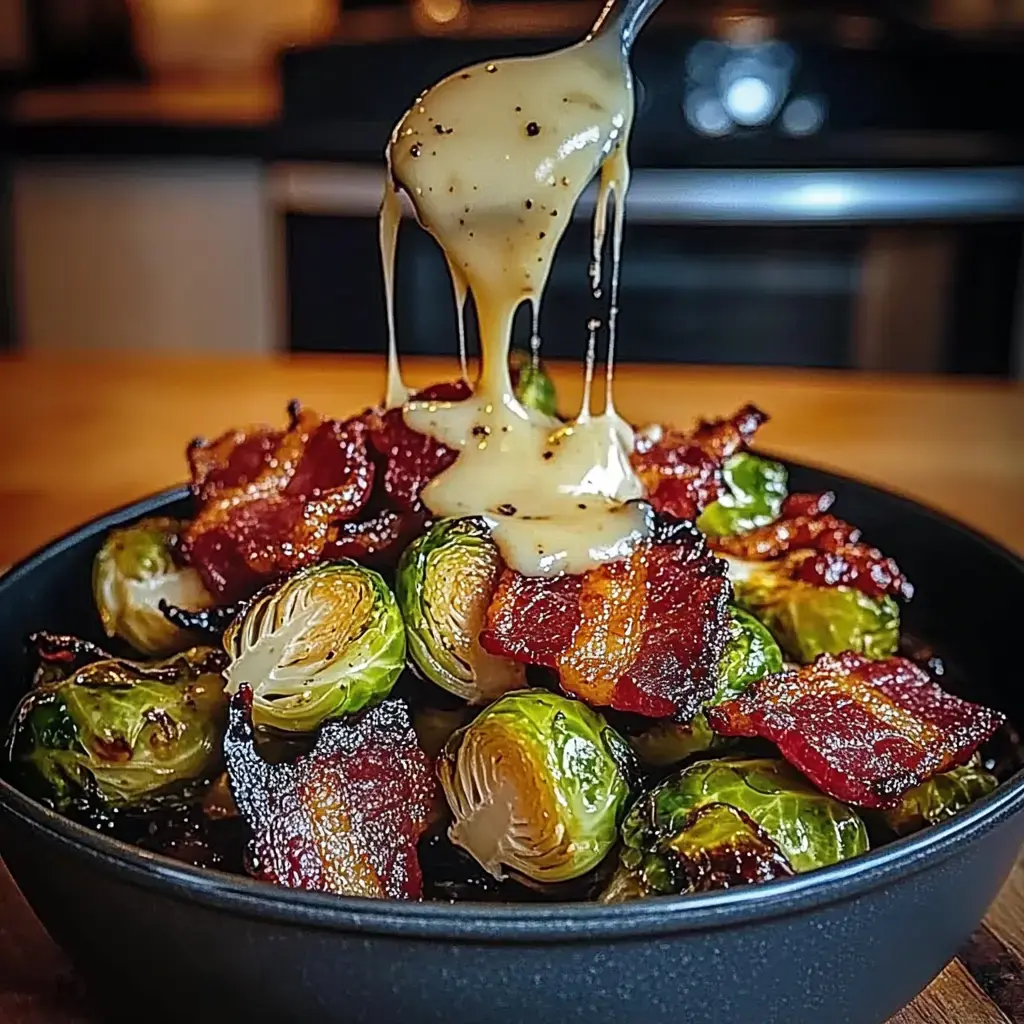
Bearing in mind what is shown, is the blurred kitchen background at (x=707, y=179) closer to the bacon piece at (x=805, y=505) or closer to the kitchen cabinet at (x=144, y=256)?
the kitchen cabinet at (x=144, y=256)

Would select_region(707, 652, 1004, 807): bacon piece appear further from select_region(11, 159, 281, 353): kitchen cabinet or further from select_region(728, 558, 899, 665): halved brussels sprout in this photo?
select_region(11, 159, 281, 353): kitchen cabinet

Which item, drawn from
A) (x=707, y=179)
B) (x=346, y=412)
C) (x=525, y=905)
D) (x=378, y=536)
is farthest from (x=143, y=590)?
(x=707, y=179)

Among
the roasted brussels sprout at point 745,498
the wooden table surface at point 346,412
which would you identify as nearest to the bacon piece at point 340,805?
the roasted brussels sprout at point 745,498

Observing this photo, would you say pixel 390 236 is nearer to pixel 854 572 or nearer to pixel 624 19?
pixel 624 19

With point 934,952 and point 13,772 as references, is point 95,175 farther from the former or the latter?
point 934,952

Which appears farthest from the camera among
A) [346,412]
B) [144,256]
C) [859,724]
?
[144,256]

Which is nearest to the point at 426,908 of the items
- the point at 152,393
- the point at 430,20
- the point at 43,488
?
the point at 43,488
